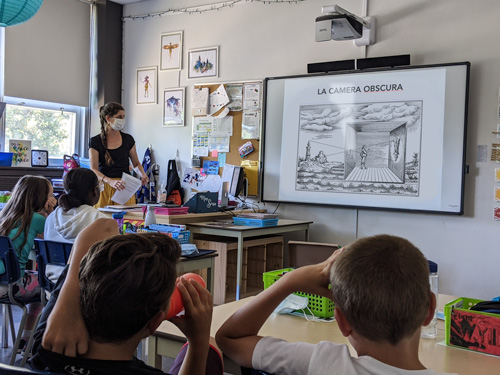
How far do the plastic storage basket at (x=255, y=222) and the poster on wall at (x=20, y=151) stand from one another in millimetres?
2518

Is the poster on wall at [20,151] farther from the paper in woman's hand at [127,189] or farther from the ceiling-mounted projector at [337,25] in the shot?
the ceiling-mounted projector at [337,25]

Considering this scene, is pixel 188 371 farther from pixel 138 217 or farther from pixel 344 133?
pixel 344 133

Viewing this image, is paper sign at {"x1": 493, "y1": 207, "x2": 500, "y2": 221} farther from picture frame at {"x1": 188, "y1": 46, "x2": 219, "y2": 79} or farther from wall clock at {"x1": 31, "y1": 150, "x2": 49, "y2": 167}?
wall clock at {"x1": 31, "y1": 150, "x2": 49, "y2": 167}

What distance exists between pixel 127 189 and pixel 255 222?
1.11 metres

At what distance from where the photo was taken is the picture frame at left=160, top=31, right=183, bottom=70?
613 centimetres

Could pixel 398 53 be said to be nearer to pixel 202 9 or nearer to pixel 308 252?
pixel 202 9

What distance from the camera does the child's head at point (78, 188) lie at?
120 inches

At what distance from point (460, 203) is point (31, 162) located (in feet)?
13.9

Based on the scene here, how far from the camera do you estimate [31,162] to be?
581 centimetres

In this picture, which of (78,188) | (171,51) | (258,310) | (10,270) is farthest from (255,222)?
(258,310)

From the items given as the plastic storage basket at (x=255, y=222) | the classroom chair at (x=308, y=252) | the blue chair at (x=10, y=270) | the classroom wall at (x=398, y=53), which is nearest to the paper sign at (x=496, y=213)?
the classroom wall at (x=398, y=53)

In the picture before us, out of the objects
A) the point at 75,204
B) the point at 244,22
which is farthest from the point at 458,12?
the point at 75,204

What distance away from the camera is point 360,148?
488 centimetres

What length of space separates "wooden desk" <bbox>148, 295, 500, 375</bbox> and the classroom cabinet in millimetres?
2662
